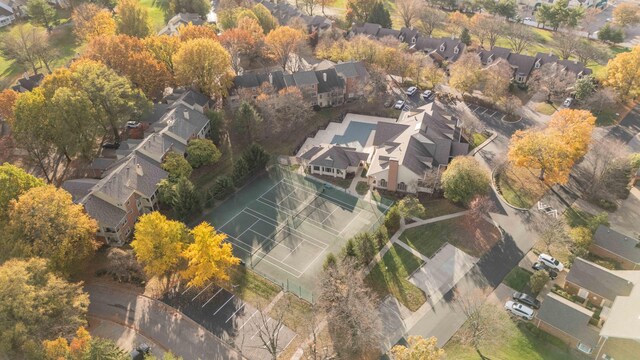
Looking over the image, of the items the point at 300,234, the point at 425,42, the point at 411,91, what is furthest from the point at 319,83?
the point at 300,234

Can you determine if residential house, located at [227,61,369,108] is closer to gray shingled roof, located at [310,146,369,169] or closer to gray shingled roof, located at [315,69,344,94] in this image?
gray shingled roof, located at [315,69,344,94]

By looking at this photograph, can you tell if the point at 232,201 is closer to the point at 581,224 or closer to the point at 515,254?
the point at 515,254

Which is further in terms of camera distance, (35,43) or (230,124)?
(35,43)

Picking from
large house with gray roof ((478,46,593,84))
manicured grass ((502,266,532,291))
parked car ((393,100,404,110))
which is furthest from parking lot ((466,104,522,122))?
manicured grass ((502,266,532,291))

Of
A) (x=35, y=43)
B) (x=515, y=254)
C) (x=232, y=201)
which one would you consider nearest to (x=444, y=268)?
(x=515, y=254)

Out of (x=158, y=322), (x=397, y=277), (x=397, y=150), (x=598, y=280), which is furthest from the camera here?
(x=397, y=150)

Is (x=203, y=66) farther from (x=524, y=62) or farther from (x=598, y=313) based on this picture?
(x=598, y=313)
